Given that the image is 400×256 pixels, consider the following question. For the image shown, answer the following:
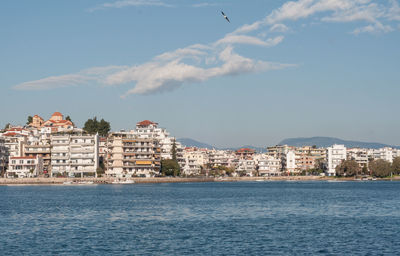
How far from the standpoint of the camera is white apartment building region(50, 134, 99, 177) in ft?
502

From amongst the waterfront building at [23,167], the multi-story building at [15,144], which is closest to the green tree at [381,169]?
the waterfront building at [23,167]

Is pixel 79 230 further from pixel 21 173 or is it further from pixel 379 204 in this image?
pixel 21 173

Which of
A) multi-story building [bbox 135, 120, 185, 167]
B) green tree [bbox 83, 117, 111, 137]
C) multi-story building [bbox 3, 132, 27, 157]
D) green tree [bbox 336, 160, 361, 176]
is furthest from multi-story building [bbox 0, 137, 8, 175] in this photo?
green tree [bbox 336, 160, 361, 176]

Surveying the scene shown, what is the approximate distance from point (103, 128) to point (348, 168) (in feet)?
266

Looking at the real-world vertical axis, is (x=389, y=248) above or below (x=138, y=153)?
below

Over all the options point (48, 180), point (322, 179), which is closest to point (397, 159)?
point (322, 179)

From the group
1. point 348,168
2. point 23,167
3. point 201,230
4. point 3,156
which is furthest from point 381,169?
point 201,230

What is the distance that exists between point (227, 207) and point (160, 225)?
61.0 feet

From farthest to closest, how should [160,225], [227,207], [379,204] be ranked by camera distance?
[379,204] → [227,207] → [160,225]

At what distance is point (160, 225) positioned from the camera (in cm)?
4600

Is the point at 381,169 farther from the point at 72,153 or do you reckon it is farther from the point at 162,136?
the point at 72,153

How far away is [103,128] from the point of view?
17450 cm

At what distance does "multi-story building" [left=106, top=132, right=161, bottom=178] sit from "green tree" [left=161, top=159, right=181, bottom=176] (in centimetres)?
773

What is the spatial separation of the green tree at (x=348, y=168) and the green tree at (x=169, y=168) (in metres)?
58.6
